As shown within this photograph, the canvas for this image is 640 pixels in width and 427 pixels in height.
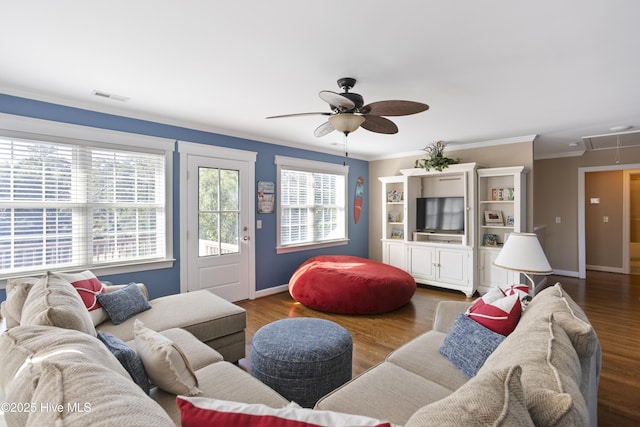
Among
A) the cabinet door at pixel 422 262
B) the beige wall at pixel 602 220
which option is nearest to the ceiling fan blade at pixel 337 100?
the cabinet door at pixel 422 262

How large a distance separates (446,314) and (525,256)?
2.26 feet

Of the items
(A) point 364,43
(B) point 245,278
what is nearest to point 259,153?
(B) point 245,278

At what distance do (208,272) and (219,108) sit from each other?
6.85 feet

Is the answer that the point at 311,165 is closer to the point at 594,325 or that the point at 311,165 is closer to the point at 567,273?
the point at 594,325

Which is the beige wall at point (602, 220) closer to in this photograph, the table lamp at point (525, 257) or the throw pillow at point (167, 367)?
the table lamp at point (525, 257)

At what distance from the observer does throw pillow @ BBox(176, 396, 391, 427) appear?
29.4 inches

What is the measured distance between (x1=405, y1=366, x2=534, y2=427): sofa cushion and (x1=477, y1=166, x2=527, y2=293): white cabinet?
4.47 meters

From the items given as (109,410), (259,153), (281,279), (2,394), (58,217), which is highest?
(259,153)

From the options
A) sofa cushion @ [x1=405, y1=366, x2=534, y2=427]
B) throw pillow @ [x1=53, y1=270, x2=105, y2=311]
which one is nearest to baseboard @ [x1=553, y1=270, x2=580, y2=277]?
sofa cushion @ [x1=405, y1=366, x2=534, y2=427]

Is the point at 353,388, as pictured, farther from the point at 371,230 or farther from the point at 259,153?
the point at 371,230

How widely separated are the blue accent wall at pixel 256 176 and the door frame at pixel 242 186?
0.05 metres

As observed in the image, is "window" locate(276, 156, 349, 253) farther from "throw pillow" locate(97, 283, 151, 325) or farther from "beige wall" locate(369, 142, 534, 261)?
"throw pillow" locate(97, 283, 151, 325)

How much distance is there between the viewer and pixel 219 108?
346cm

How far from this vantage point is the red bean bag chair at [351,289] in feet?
13.0
